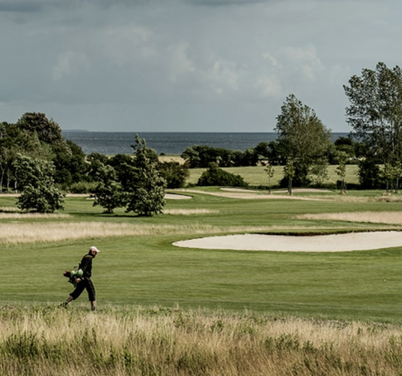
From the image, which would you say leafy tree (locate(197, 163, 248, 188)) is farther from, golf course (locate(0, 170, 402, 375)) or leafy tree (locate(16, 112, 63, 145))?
golf course (locate(0, 170, 402, 375))

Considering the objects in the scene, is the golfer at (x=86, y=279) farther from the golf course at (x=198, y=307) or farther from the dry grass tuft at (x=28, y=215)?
the dry grass tuft at (x=28, y=215)

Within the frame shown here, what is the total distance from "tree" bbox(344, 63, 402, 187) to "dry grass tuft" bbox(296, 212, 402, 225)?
35.8 metres

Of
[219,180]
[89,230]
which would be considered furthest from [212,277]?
[219,180]

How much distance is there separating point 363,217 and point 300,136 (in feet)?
137

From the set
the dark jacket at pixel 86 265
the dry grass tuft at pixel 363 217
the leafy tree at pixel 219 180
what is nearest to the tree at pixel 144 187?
the dry grass tuft at pixel 363 217

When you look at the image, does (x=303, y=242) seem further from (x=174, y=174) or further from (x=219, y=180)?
(x=219, y=180)

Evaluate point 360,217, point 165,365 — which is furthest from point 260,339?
point 360,217

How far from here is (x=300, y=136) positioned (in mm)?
90062

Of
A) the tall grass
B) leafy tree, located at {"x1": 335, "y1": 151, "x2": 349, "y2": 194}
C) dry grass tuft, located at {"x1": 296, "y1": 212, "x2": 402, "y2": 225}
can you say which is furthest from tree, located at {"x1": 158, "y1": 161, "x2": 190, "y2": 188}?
the tall grass

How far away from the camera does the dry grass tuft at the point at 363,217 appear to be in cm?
4772

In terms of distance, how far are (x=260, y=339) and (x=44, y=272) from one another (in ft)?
38.3

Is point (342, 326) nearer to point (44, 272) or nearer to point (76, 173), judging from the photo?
point (44, 272)

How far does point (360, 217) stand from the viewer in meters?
49.1

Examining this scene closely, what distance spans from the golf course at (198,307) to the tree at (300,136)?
52.9m
